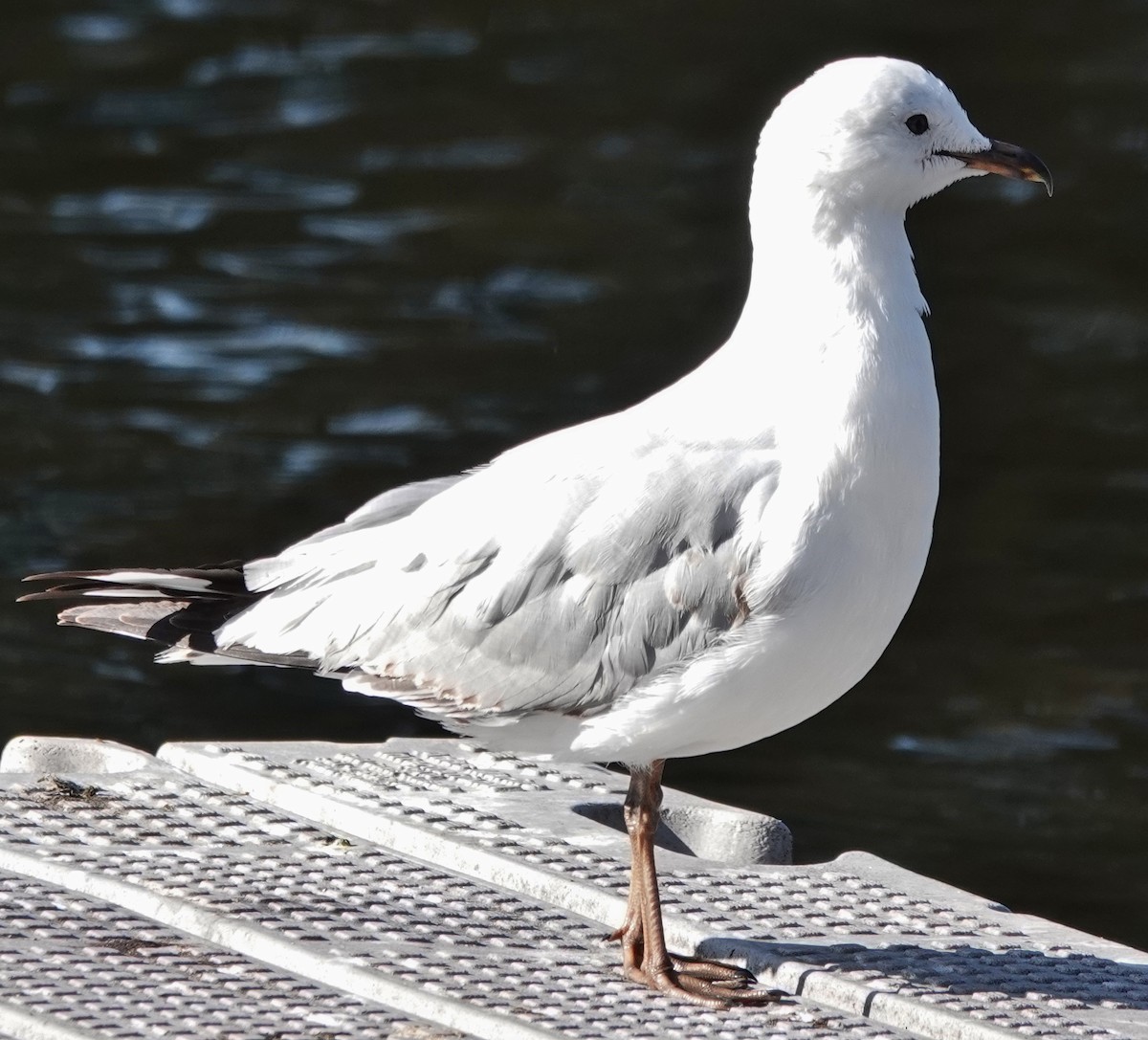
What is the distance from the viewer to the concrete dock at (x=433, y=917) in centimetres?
336

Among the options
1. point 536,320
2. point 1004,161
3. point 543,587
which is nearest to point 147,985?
point 543,587

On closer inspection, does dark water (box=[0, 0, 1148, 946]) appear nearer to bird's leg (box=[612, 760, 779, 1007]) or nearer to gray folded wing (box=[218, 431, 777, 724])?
bird's leg (box=[612, 760, 779, 1007])

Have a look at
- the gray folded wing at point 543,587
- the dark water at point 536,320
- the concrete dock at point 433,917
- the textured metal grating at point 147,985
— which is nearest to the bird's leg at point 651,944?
the concrete dock at point 433,917

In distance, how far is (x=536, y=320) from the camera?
10.3 metres

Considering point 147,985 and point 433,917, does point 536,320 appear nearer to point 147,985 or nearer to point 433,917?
point 433,917

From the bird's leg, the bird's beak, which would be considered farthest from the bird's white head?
the bird's leg

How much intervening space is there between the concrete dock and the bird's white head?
4.27ft

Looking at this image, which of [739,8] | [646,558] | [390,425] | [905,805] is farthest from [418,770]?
[739,8]

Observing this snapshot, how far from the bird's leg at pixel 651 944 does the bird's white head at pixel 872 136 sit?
1.05m

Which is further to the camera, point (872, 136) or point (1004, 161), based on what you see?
point (1004, 161)

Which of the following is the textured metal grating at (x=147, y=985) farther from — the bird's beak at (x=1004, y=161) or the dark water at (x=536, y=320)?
the dark water at (x=536, y=320)

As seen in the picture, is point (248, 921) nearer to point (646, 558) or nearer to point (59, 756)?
point (646, 558)

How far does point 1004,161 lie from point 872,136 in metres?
0.30

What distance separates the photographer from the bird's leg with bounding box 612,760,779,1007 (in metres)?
3.56
